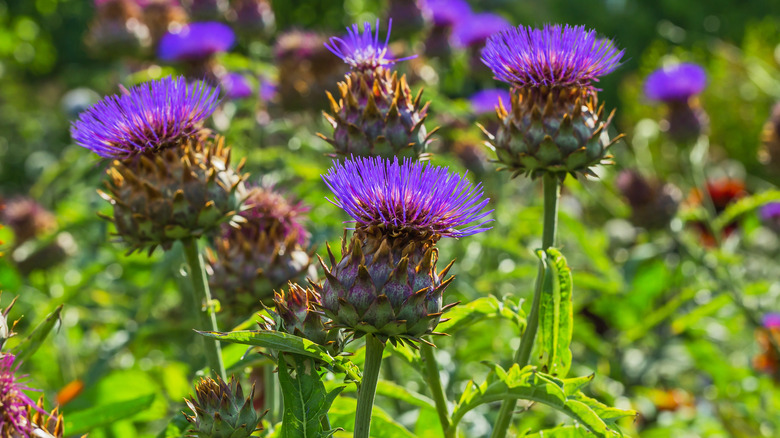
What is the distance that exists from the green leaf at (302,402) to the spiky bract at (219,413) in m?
0.09

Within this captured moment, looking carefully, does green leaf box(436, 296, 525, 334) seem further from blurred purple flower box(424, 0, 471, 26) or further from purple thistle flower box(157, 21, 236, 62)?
blurred purple flower box(424, 0, 471, 26)

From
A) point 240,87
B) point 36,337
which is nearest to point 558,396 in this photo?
point 36,337

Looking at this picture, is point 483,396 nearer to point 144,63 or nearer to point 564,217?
point 564,217

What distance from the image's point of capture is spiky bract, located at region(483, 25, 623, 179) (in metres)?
1.86

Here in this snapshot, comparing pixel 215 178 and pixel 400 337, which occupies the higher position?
pixel 215 178

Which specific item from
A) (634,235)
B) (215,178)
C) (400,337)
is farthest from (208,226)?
(634,235)

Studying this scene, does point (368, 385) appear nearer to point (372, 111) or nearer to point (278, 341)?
point (278, 341)

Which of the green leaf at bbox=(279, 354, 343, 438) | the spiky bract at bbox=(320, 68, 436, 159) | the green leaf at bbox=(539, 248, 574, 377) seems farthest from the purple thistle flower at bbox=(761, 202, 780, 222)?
the green leaf at bbox=(279, 354, 343, 438)

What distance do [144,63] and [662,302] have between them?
3907 millimetres

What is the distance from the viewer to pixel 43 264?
14.4 feet

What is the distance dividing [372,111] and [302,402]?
871 mm

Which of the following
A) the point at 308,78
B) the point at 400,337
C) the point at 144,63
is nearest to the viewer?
the point at 400,337

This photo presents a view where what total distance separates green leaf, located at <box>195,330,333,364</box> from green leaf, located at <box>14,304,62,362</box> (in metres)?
0.50

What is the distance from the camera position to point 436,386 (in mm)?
1833
